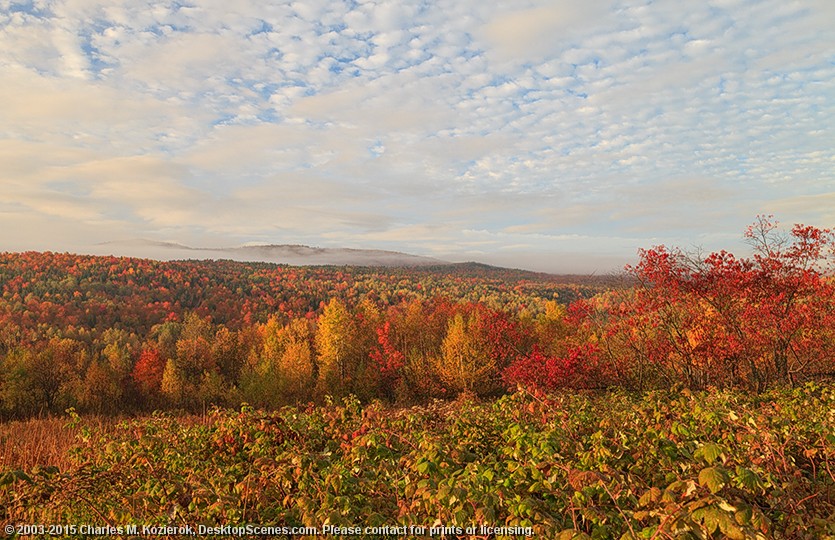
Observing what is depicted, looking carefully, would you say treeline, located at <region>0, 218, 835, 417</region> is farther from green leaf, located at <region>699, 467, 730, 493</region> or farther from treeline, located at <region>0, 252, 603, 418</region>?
green leaf, located at <region>699, 467, 730, 493</region>

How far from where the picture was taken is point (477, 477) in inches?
133

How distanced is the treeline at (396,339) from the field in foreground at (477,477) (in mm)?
6239

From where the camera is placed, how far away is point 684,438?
5.69 m

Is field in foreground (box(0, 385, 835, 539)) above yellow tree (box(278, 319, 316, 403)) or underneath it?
above

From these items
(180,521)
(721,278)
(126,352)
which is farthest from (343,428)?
(126,352)

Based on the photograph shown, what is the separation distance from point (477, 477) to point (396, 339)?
48485 mm

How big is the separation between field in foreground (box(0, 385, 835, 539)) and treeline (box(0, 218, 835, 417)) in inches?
246

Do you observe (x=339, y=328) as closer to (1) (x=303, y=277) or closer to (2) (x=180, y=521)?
(2) (x=180, y=521)

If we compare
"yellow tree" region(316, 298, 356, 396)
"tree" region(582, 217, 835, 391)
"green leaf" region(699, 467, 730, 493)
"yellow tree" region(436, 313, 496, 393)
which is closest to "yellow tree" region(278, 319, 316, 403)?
"yellow tree" region(316, 298, 356, 396)

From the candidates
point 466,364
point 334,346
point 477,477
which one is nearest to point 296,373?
point 334,346

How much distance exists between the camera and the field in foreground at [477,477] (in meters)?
3.03

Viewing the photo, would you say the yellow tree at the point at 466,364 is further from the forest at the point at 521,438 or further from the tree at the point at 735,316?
the tree at the point at 735,316

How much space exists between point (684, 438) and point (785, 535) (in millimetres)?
2556

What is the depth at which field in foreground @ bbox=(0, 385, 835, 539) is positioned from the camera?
9.93 ft
